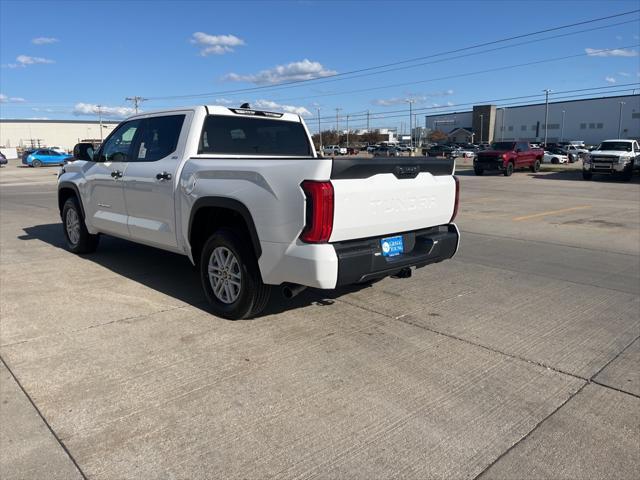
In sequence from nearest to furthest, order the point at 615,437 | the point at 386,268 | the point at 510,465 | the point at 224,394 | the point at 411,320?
the point at 510,465, the point at 615,437, the point at 224,394, the point at 386,268, the point at 411,320

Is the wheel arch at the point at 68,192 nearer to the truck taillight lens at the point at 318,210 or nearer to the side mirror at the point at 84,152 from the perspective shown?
the side mirror at the point at 84,152

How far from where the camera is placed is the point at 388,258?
4.38 m

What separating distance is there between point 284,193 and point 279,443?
1830 millimetres

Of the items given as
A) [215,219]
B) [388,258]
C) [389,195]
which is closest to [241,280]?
[215,219]

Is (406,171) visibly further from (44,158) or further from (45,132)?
(45,132)

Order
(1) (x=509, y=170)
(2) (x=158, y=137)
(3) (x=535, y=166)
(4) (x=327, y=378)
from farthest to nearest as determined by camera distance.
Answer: (3) (x=535, y=166)
(1) (x=509, y=170)
(2) (x=158, y=137)
(4) (x=327, y=378)

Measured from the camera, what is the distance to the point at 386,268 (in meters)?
4.34

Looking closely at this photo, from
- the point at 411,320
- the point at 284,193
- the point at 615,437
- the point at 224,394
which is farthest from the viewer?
the point at 411,320

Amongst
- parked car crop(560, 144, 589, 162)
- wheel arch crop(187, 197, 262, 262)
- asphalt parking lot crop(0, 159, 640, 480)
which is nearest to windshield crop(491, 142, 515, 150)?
parked car crop(560, 144, 589, 162)

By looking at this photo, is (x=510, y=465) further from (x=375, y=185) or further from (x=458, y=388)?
(x=375, y=185)

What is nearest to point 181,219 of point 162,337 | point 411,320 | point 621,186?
point 162,337

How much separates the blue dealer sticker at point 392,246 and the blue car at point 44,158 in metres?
52.2

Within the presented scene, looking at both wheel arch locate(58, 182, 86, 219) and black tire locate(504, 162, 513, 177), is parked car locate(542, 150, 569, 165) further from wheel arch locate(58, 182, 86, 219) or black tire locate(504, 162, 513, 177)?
wheel arch locate(58, 182, 86, 219)

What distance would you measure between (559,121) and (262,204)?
136453 millimetres
